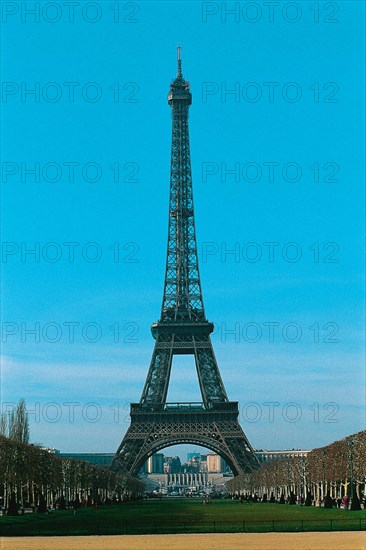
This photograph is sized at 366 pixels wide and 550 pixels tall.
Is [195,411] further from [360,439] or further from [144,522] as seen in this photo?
[144,522]

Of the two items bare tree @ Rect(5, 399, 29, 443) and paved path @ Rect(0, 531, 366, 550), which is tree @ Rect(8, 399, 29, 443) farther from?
paved path @ Rect(0, 531, 366, 550)

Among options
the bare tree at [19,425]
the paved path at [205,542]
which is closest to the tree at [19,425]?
the bare tree at [19,425]

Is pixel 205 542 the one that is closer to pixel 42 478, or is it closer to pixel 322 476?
pixel 42 478

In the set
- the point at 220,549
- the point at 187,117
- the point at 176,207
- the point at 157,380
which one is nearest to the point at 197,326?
the point at 157,380

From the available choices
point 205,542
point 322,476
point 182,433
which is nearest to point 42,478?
point 322,476

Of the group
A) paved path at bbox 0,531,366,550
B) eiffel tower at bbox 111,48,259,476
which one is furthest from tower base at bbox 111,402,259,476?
paved path at bbox 0,531,366,550

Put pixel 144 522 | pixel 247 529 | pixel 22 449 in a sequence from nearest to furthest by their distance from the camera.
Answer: pixel 247 529, pixel 144 522, pixel 22 449

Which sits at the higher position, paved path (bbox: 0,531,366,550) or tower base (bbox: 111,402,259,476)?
tower base (bbox: 111,402,259,476)
